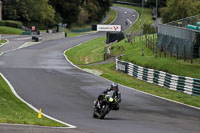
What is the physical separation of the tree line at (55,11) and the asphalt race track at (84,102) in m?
60.7

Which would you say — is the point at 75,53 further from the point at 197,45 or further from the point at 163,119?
the point at 163,119

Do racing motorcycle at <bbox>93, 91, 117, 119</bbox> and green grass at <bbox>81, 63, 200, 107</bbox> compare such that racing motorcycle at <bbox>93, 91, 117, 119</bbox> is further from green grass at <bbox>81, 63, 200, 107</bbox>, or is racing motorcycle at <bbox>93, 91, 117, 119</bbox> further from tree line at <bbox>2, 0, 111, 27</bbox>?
tree line at <bbox>2, 0, 111, 27</bbox>

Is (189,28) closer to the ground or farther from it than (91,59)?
farther from it

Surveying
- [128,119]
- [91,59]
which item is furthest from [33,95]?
[91,59]

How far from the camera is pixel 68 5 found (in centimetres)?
12388

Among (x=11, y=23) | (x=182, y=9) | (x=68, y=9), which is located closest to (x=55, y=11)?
(x=68, y=9)

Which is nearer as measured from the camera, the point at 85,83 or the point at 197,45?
the point at 85,83

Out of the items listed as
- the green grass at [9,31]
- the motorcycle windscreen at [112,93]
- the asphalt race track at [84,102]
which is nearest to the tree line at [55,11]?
the green grass at [9,31]

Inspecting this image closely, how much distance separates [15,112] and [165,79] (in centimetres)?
1764

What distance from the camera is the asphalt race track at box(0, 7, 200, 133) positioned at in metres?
18.8

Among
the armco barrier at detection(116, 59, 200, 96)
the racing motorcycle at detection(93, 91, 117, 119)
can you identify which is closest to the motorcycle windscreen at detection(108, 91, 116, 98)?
the racing motorcycle at detection(93, 91, 117, 119)

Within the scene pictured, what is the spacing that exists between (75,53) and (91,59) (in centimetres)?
795

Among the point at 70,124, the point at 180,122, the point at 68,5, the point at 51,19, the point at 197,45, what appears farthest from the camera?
the point at 68,5

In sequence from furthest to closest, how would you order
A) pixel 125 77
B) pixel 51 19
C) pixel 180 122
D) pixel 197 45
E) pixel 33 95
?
pixel 51 19 < pixel 197 45 < pixel 125 77 < pixel 33 95 < pixel 180 122
